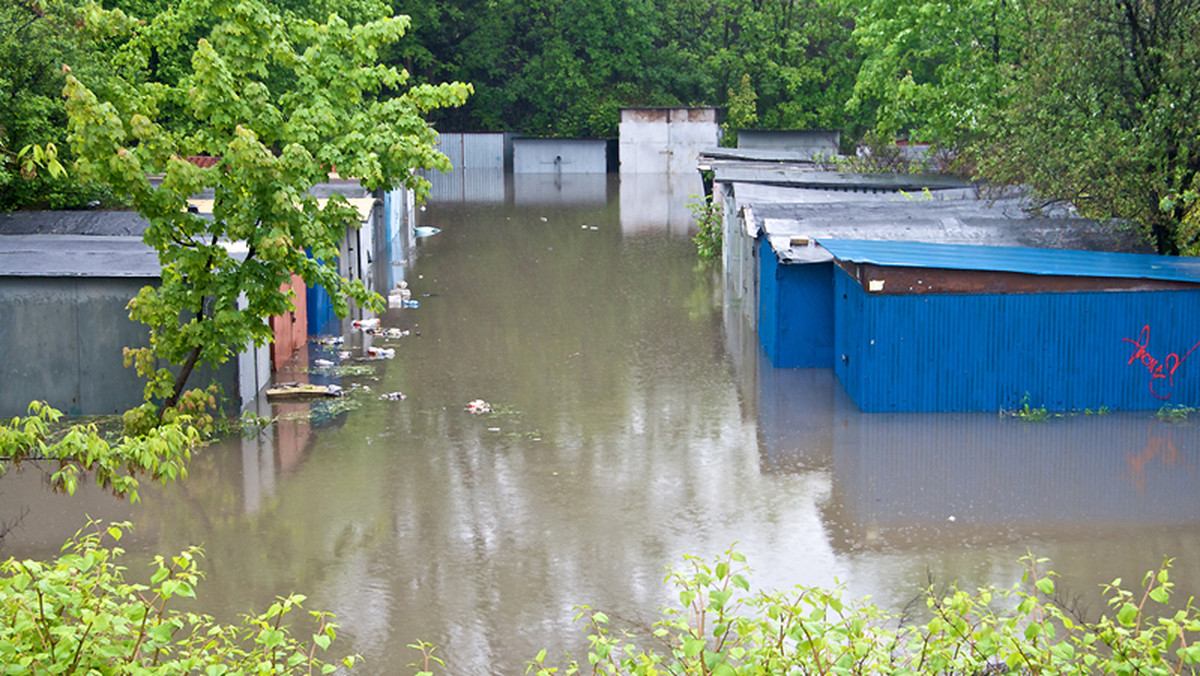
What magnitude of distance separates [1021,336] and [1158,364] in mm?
1821

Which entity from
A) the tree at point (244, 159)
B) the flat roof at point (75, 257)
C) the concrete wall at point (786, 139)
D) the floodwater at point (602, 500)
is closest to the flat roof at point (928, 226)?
the floodwater at point (602, 500)

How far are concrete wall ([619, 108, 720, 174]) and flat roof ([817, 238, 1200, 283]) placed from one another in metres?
41.9

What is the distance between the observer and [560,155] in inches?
2360

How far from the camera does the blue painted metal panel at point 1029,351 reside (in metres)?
14.1

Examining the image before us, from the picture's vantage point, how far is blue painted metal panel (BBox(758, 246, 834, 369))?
54.3ft

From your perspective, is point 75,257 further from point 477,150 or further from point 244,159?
point 477,150

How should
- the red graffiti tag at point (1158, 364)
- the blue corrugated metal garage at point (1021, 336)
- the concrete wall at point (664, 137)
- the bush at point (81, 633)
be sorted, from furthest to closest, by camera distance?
the concrete wall at point (664, 137), the red graffiti tag at point (1158, 364), the blue corrugated metal garage at point (1021, 336), the bush at point (81, 633)

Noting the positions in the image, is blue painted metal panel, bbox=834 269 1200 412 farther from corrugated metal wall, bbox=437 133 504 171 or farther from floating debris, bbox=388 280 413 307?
corrugated metal wall, bbox=437 133 504 171

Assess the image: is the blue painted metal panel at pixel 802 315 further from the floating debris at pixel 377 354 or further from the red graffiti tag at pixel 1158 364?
the floating debris at pixel 377 354

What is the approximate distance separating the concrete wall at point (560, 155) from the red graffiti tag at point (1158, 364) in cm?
4694

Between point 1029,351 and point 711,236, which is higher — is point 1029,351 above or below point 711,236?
below

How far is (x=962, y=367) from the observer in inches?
559

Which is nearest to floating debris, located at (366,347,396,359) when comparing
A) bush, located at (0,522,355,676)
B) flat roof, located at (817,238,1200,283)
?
flat roof, located at (817,238,1200,283)

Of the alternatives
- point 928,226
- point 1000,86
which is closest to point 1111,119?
point 928,226
